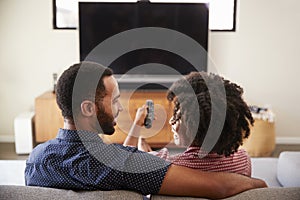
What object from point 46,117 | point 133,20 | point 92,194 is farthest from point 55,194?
point 133,20

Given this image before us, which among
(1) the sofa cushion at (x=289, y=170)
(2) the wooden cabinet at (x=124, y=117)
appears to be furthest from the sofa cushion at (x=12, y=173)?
(2) the wooden cabinet at (x=124, y=117)

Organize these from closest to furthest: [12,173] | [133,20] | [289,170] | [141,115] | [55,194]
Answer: [55,194] < [289,170] < [141,115] < [12,173] < [133,20]

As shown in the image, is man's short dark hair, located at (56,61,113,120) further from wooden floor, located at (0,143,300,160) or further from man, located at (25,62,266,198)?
wooden floor, located at (0,143,300,160)

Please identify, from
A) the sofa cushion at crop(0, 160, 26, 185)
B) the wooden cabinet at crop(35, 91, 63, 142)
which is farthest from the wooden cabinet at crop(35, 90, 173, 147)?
the sofa cushion at crop(0, 160, 26, 185)

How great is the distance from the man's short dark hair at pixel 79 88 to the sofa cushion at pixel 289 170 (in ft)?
2.80

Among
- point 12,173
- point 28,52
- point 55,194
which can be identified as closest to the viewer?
point 55,194

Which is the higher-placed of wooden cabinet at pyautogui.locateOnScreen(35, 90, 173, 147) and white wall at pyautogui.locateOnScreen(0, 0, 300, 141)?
white wall at pyautogui.locateOnScreen(0, 0, 300, 141)

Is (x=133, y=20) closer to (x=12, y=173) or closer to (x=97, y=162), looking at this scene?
(x=12, y=173)

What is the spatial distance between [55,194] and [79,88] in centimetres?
33

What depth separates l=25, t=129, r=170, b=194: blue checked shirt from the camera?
0.99 meters

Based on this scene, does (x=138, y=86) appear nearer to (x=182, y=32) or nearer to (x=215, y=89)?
(x=182, y=32)

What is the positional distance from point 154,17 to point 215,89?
2.62 metres

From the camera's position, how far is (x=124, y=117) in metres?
3.44

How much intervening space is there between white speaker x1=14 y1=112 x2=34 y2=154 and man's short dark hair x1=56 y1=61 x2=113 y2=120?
2.42 meters
